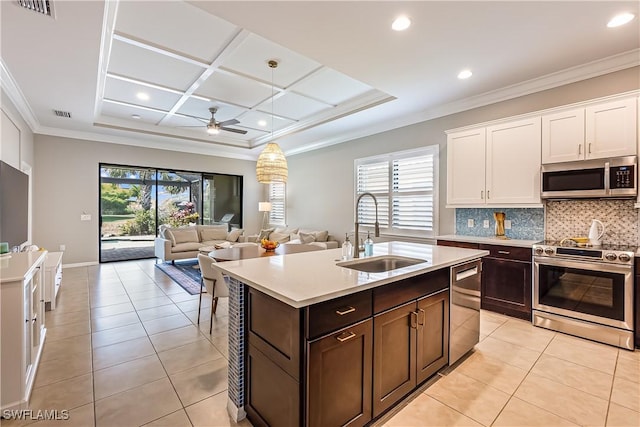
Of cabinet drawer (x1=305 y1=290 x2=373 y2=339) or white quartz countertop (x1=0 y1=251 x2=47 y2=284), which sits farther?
white quartz countertop (x1=0 y1=251 x2=47 y2=284)

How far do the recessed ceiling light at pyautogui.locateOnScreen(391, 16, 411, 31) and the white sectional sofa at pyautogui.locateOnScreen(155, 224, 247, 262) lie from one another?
5.65 m

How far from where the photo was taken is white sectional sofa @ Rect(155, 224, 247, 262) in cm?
624

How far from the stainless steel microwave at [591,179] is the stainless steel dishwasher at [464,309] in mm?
1499

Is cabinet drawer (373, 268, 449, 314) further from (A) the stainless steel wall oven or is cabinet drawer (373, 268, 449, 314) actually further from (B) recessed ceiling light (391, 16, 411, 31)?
(B) recessed ceiling light (391, 16, 411, 31)

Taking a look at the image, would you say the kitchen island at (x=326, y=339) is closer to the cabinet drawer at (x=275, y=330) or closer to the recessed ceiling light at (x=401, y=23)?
the cabinet drawer at (x=275, y=330)

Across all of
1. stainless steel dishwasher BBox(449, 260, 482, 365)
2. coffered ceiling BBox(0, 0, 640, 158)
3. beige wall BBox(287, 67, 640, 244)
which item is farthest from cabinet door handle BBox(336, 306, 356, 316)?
beige wall BBox(287, 67, 640, 244)

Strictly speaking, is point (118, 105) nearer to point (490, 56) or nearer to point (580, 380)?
Result: point (490, 56)

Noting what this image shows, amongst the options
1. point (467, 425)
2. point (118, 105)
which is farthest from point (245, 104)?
point (467, 425)

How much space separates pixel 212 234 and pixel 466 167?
19.1 feet

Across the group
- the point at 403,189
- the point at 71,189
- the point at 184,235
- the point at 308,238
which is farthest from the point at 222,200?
the point at 403,189

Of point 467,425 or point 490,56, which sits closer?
point 467,425

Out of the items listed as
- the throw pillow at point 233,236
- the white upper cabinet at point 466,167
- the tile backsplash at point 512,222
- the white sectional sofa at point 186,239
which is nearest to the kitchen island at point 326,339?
the white upper cabinet at point 466,167

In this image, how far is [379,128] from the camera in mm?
5570

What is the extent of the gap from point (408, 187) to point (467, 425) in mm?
Result: 3848
